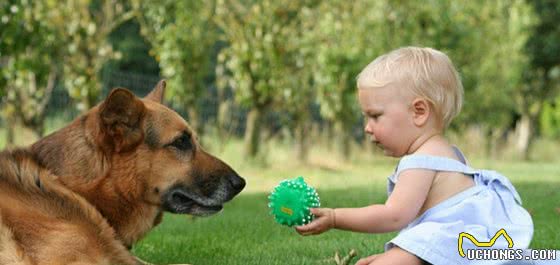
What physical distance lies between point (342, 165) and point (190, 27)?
487 cm

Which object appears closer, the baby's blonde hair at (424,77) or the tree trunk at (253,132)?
the baby's blonde hair at (424,77)

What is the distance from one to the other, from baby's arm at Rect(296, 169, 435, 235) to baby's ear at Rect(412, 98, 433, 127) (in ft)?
0.81

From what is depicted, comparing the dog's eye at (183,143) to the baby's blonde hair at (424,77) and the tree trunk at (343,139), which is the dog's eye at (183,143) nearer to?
the baby's blonde hair at (424,77)

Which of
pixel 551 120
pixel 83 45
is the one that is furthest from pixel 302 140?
pixel 551 120

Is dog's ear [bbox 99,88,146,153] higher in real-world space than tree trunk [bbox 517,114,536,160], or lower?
higher

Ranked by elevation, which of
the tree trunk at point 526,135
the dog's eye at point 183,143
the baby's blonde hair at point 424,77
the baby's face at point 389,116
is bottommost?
the tree trunk at point 526,135

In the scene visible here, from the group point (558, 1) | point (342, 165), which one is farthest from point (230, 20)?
point (558, 1)

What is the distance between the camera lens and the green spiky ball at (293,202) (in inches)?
149

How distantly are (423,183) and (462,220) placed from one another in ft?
0.80

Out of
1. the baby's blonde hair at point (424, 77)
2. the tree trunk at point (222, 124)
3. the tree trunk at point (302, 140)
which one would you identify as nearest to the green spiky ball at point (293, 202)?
the baby's blonde hair at point (424, 77)

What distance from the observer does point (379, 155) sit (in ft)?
64.6

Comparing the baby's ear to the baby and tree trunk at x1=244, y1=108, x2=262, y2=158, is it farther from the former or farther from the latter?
tree trunk at x1=244, y1=108, x2=262, y2=158

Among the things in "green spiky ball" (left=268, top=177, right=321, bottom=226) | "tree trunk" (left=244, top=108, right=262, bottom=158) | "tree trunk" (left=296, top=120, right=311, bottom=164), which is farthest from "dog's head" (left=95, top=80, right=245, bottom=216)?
"tree trunk" (left=296, top=120, right=311, bottom=164)

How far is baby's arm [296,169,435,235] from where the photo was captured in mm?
3744
